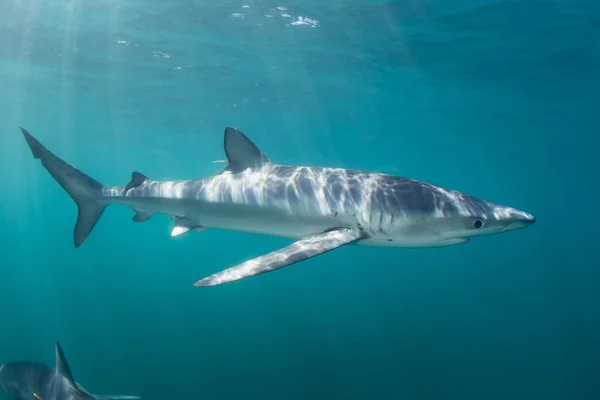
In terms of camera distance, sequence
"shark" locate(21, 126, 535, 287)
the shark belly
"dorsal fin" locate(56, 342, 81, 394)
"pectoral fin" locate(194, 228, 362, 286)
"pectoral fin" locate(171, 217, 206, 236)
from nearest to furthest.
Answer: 1. "pectoral fin" locate(194, 228, 362, 286)
2. "dorsal fin" locate(56, 342, 81, 394)
3. "shark" locate(21, 126, 535, 287)
4. the shark belly
5. "pectoral fin" locate(171, 217, 206, 236)

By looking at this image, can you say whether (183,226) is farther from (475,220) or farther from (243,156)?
(475,220)

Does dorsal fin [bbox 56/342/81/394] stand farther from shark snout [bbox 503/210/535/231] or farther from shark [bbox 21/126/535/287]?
shark snout [bbox 503/210/535/231]

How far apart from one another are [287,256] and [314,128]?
31796 mm

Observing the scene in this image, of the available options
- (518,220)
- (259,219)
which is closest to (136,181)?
(259,219)

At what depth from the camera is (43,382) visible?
5621mm

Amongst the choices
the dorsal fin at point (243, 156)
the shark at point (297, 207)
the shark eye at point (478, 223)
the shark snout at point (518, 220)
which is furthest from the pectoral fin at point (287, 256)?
the dorsal fin at point (243, 156)

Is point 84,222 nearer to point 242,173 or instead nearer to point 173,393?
point 242,173

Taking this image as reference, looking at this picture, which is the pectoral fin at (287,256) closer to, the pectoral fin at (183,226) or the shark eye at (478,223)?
the shark eye at (478,223)

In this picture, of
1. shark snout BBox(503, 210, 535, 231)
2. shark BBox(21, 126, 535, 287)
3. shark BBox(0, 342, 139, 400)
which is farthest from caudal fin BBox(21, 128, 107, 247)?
shark snout BBox(503, 210, 535, 231)

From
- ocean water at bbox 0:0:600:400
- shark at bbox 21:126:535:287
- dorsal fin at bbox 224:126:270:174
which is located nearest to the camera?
shark at bbox 21:126:535:287

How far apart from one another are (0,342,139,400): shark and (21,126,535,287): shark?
2.19m

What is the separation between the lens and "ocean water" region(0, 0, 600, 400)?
14438 mm

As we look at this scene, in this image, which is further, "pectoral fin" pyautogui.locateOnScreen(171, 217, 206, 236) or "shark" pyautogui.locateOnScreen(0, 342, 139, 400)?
"pectoral fin" pyautogui.locateOnScreen(171, 217, 206, 236)

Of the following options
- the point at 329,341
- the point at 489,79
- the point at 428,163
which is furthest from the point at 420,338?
the point at 428,163
